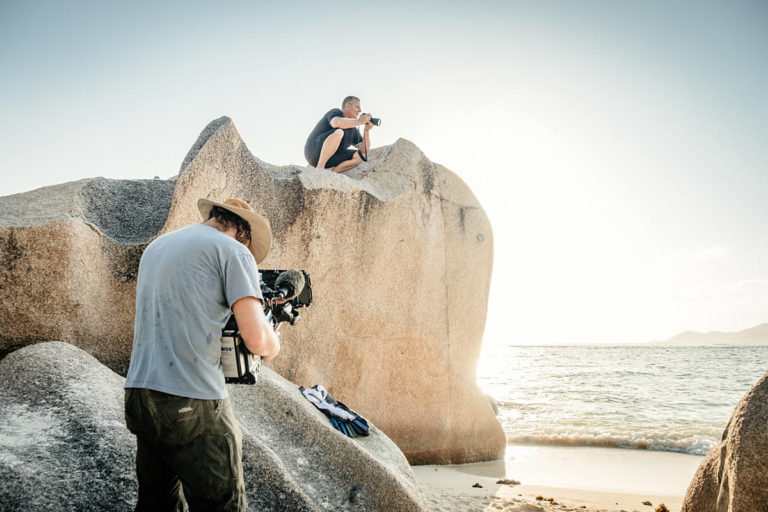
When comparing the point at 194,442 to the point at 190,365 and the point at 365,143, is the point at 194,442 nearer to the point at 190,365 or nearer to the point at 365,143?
the point at 190,365

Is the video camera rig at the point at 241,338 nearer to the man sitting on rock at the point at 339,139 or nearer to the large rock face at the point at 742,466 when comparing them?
the large rock face at the point at 742,466

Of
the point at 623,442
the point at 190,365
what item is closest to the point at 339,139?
the point at 190,365

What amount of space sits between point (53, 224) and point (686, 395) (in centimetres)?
1465

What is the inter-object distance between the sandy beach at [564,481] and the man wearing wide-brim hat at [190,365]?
10.1 feet

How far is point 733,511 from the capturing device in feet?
8.91

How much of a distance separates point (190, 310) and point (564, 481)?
5400 mm

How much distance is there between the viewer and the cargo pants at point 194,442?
1.76m

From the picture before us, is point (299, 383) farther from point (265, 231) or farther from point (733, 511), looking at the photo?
point (733, 511)

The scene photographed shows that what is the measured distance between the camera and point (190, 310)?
1.85 metres

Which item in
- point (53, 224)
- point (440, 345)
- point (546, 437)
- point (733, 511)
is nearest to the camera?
point (733, 511)

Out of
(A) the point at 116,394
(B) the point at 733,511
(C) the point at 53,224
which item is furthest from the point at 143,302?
(B) the point at 733,511

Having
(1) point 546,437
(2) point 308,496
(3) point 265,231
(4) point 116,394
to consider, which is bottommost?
(1) point 546,437

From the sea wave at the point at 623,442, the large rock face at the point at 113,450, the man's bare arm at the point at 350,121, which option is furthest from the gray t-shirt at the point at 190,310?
the sea wave at the point at 623,442

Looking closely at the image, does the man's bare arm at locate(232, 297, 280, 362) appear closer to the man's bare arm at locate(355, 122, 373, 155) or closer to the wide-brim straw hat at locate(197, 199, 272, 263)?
the wide-brim straw hat at locate(197, 199, 272, 263)
